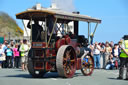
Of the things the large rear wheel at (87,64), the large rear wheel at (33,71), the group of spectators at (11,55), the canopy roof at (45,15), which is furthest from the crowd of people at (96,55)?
the large rear wheel at (33,71)

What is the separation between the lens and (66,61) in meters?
15.6

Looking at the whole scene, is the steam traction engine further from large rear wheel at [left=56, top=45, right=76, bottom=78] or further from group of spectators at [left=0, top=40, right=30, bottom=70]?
group of spectators at [left=0, top=40, right=30, bottom=70]

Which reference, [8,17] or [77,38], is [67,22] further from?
[8,17]

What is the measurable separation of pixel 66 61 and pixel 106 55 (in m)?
9.39

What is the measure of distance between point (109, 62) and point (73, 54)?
8157 mm

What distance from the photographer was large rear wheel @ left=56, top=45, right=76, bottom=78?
49.4 ft

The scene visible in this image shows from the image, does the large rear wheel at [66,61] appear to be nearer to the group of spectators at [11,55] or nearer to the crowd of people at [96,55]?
the crowd of people at [96,55]

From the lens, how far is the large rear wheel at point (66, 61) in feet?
49.4

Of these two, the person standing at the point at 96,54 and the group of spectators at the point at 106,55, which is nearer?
the group of spectators at the point at 106,55

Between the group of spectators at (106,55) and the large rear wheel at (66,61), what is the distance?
784 centimetres

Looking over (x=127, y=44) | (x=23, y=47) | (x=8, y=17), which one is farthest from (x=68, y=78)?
(x=8, y=17)

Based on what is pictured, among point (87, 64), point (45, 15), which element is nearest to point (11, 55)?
point (87, 64)

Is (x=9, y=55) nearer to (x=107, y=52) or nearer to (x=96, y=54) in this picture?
(x=96, y=54)

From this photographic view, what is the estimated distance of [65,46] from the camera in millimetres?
15445
